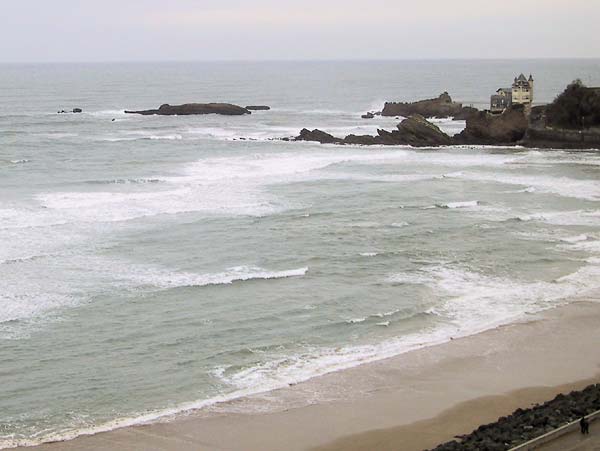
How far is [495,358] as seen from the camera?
1952cm

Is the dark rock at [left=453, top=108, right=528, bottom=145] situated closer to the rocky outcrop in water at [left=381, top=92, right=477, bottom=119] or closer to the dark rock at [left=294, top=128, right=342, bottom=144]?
the dark rock at [left=294, top=128, right=342, bottom=144]

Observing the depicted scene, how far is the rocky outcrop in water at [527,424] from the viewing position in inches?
560

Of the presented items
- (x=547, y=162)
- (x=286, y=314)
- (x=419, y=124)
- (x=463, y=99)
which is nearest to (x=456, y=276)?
(x=286, y=314)

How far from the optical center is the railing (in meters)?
13.5

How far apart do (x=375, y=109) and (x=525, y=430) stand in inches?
3175

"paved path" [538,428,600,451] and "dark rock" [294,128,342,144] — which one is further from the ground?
"dark rock" [294,128,342,144]

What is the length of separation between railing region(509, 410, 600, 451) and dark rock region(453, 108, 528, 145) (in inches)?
1798

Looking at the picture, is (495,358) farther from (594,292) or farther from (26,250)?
(26,250)

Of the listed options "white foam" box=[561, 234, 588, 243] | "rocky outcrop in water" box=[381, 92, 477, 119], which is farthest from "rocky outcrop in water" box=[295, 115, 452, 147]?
"white foam" box=[561, 234, 588, 243]

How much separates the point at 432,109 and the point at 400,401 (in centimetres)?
6727

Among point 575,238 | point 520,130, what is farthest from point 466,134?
point 575,238

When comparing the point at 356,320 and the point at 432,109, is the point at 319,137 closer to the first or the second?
the point at 432,109

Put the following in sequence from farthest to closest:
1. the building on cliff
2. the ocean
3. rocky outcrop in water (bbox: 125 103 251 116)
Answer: rocky outcrop in water (bbox: 125 103 251 116)
the building on cliff
the ocean

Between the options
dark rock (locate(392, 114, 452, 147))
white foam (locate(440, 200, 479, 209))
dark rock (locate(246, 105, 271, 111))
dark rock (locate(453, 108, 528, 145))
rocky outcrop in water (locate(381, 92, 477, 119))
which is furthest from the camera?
dark rock (locate(246, 105, 271, 111))
